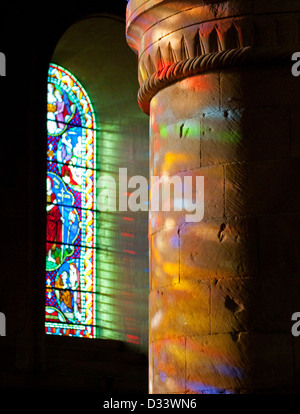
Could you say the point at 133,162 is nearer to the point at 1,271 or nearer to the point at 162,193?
the point at 1,271

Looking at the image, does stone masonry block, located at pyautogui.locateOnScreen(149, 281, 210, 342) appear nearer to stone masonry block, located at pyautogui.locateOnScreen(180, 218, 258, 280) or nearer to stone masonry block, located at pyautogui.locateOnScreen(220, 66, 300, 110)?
stone masonry block, located at pyautogui.locateOnScreen(180, 218, 258, 280)

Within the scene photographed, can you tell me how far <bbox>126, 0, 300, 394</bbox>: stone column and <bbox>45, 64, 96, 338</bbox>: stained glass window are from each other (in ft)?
28.5

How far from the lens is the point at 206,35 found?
324 cm

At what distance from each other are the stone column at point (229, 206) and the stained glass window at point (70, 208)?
28.5ft

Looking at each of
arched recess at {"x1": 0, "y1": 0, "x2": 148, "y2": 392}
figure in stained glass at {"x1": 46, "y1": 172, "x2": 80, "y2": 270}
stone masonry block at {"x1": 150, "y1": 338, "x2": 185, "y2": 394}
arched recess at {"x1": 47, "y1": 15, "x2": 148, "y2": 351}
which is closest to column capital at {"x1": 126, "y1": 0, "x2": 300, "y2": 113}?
stone masonry block at {"x1": 150, "y1": 338, "x2": 185, "y2": 394}

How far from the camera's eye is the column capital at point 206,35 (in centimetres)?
314

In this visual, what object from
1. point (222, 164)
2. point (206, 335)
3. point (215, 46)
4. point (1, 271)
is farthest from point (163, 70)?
point (1, 271)

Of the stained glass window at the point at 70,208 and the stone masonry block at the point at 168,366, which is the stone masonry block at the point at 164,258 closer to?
the stone masonry block at the point at 168,366

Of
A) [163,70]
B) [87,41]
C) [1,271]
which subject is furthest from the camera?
[87,41]

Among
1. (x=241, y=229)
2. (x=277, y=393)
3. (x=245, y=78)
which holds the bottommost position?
(x=277, y=393)

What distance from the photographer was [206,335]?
3.09 metres

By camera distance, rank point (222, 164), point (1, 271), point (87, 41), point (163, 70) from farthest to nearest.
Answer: point (87, 41) < point (1, 271) < point (163, 70) < point (222, 164)

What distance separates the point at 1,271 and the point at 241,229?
775 cm

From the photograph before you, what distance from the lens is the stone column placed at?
3.02 metres
